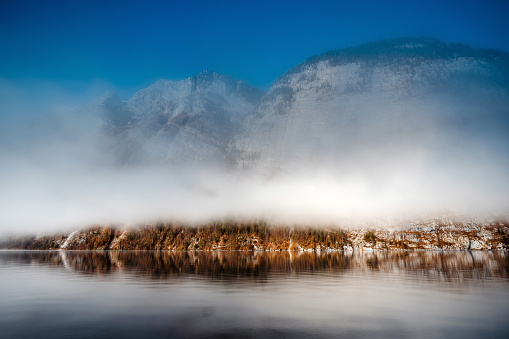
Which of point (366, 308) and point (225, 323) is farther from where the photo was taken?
point (366, 308)

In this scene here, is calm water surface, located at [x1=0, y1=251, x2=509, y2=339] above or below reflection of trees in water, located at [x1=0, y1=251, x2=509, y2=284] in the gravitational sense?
above

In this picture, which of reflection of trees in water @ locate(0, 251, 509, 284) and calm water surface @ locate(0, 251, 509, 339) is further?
reflection of trees in water @ locate(0, 251, 509, 284)

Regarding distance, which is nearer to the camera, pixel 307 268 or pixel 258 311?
pixel 258 311

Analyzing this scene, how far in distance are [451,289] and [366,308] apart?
80.5ft

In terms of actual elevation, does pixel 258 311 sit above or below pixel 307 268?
above

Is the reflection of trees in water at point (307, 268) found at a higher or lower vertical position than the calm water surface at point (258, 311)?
Result: lower

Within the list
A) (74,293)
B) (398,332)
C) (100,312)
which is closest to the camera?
(398,332)

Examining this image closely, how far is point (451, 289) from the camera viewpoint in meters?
50.2

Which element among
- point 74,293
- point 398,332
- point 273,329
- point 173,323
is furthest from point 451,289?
point 74,293

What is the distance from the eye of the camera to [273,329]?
28.0 meters

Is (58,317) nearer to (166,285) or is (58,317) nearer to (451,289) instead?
(166,285)

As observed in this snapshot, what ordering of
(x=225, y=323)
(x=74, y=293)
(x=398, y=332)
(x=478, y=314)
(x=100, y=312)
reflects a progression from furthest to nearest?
(x=74, y=293) < (x=100, y=312) < (x=478, y=314) < (x=225, y=323) < (x=398, y=332)

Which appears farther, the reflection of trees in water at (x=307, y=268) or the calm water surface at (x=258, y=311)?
the reflection of trees in water at (x=307, y=268)

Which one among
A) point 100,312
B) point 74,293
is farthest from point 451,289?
point 74,293
